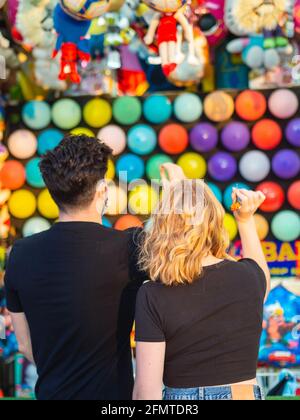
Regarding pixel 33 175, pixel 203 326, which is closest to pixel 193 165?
pixel 33 175

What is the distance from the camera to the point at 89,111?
3.96 metres

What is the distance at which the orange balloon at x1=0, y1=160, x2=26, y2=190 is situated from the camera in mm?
3922

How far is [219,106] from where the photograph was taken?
3852 millimetres

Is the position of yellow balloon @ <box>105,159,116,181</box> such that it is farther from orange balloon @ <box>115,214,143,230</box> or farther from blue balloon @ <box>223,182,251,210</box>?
blue balloon @ <box>223,182,251,210</box>

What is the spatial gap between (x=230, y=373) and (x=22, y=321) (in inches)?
22.7

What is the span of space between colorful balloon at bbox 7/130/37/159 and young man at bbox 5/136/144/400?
2.45 metres

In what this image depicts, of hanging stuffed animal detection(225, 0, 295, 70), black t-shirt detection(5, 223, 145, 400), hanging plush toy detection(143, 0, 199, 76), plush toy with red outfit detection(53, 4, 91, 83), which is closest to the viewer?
black t-shirt detection(5, 223, 145, 400)

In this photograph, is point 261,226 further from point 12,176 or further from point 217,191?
point 12,176

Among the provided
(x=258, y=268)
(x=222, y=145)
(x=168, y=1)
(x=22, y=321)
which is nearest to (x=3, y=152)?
(x=222, y=145)

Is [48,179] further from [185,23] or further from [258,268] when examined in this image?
[185,23]

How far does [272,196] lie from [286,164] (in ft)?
0.70

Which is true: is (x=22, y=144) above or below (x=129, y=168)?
above

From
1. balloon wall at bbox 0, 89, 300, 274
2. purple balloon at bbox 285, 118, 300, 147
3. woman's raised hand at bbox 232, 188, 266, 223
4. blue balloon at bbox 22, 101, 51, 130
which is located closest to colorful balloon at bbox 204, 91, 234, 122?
balloon wall at bbox 0, 89, 300, 274

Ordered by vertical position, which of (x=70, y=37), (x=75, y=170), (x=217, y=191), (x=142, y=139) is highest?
(x=70, y=37)
